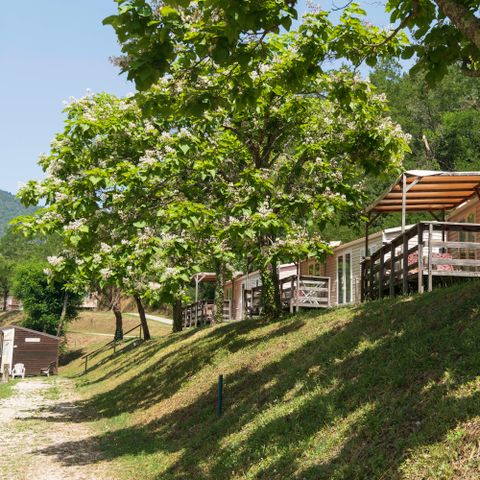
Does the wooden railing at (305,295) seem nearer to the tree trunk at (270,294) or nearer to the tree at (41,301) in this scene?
the tree trunk at (270,294)

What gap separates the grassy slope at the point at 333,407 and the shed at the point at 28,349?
4206 centimetres

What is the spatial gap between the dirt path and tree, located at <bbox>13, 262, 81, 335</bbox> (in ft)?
143

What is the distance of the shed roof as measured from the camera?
1575cm

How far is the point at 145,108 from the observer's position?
25.1ft

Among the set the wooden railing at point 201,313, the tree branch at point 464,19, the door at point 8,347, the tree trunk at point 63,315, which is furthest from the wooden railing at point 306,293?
the tree trunk at point 63,315

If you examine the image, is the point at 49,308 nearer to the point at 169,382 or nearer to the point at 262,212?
the point at 169,382

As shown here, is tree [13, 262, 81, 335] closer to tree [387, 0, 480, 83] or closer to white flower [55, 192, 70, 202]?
white flower [55, 192, 70, 202]

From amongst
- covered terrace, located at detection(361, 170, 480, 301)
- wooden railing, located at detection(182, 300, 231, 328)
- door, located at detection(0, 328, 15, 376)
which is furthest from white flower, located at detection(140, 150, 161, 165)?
door, located at detection(0, 328, 15, 376)

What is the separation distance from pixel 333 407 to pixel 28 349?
53.3 meters

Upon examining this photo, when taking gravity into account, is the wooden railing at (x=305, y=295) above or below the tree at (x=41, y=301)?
above

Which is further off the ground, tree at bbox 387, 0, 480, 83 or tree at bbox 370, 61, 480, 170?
tree at bbox 370, 61, 480, 170

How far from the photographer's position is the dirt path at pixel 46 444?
1127cm

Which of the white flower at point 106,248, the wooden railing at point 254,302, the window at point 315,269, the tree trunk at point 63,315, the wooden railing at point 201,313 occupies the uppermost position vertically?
the white flower at point 106,248

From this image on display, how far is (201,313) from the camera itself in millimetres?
41219
